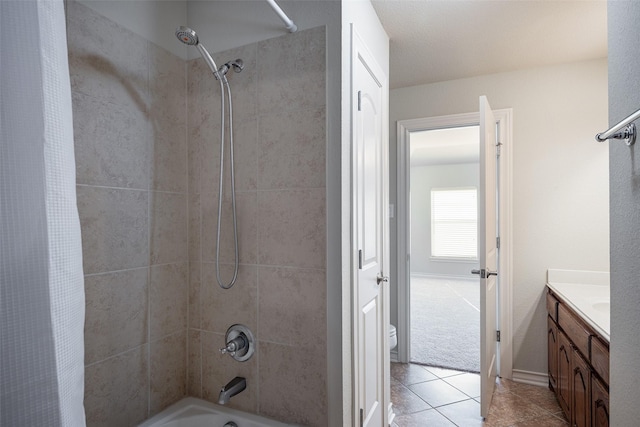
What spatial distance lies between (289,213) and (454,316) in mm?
4014

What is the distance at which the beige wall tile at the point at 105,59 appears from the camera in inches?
49.3

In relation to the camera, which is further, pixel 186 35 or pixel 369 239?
pixel 369 239

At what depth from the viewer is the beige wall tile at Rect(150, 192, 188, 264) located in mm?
1559

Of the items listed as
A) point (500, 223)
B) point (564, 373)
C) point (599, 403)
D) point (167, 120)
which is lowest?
point (564, 373)

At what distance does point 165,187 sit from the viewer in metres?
1.62

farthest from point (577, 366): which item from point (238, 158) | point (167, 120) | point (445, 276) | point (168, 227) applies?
point (445, 276)

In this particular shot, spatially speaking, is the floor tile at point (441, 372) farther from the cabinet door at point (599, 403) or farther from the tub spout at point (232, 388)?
the tub spout at point (232, 388)

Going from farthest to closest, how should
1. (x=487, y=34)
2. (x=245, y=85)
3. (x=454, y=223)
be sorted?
(x=454, y=223) → (x=487, y=34) → (x=245, y=85)

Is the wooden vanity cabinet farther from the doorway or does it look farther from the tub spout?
the doorway

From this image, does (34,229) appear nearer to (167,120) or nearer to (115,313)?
(115,313)

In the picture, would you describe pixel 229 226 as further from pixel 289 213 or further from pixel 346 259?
pixel 346 259

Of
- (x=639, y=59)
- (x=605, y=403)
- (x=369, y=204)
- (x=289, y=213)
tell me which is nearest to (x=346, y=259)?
(x=289, y=213)

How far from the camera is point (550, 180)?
2.74 m

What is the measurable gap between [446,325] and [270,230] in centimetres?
353
